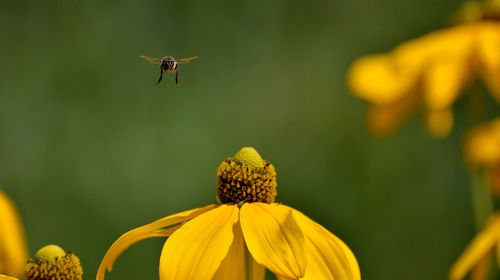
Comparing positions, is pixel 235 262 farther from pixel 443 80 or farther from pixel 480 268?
pixel 443 80

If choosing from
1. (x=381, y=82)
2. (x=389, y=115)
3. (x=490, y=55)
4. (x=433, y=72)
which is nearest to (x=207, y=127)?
(x=389, y=115)

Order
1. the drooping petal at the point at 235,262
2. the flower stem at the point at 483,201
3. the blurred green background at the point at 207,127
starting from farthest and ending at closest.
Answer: the blurred green background at the point at 207,127 → the flower stem at the point at 483,201 → the drooping petal at the point at 235,262

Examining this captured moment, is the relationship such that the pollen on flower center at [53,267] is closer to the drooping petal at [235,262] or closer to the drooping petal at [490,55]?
the drooping petal at [235,262]

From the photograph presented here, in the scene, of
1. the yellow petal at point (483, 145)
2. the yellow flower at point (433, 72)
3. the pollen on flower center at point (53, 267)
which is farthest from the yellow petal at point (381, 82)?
the pollen on flower center at point (53, 267)

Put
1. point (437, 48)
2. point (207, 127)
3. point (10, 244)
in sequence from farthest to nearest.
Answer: point (207, 127), point (437, 48), point (10, 244)

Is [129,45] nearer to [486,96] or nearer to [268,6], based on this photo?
[268,6]
